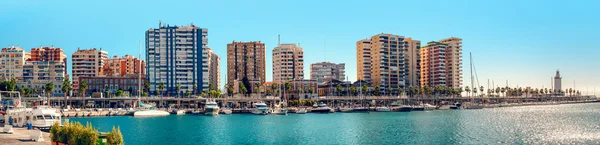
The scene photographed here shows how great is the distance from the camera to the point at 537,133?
8288 centimetres

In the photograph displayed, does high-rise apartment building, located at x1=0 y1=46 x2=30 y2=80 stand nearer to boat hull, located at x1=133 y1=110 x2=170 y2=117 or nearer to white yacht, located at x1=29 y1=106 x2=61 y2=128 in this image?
boat hull, located at x1=133 y1=110 x2=170 y2=117

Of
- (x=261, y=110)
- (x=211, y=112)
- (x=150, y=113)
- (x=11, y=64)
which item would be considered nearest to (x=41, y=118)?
(x=150, y=113)

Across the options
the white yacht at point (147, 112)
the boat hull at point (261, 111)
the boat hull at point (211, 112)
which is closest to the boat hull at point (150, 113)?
the white yacht at point (147, 112)

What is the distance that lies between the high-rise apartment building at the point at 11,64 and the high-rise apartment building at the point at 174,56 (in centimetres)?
4423

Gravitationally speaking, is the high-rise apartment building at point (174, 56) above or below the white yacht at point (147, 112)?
above

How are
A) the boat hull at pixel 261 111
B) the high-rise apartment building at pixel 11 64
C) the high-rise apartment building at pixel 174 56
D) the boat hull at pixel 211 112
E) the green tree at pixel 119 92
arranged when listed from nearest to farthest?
the boat hull at pixel 211 112 → the boat hull at pixel 261 111 → the green tree at pixel 119 92 → the high-rise apartment building at pixel 174 56 → the high-rise apartment building at pixel 11 64

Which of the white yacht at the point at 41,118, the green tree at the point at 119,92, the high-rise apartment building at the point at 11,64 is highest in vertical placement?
the high-rise apartment building at the point at 11,64

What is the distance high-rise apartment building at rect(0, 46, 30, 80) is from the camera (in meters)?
193

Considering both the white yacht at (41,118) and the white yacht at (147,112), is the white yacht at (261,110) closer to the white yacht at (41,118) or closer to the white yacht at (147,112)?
the white yacht at (147,112)

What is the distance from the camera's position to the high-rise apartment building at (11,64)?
19300 cm

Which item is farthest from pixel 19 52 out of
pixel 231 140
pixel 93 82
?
pixel 231 140

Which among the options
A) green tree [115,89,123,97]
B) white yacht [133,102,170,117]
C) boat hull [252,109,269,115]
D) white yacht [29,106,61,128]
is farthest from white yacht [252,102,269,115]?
white yacht [29,106,61,128]

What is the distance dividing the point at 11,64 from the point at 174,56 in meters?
56.1

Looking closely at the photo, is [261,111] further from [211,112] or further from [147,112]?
[147,112]
